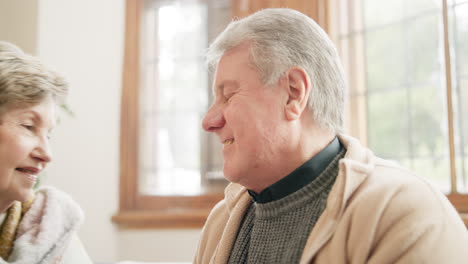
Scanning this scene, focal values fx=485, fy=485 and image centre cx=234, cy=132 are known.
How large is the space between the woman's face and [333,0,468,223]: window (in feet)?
6.22

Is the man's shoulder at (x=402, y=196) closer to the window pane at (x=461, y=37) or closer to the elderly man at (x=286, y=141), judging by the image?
the elderly man at (x=286, y=141)

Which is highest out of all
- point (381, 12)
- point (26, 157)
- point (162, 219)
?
point (381, 12)

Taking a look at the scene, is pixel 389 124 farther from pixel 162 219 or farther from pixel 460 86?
pixel 162 219

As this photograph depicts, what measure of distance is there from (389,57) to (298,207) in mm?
1819

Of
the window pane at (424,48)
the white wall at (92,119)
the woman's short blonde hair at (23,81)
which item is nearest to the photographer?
the woman's short blonde hair at (23,81)

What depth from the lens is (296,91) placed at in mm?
1297

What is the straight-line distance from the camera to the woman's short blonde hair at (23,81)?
1.46m

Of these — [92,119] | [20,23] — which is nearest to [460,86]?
[92,119]

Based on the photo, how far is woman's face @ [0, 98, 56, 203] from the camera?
1.46 m

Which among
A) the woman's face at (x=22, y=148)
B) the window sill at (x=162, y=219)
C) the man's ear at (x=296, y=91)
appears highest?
the man's ear at (x=296, y=91)

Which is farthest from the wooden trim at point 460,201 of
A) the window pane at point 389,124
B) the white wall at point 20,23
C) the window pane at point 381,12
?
the white wall at point 20,23

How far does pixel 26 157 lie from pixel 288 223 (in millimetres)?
826

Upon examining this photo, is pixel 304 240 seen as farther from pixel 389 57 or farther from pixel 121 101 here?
pixel 121 101

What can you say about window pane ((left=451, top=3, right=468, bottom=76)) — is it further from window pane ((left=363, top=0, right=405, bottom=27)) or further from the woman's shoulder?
the woman's shoulder
